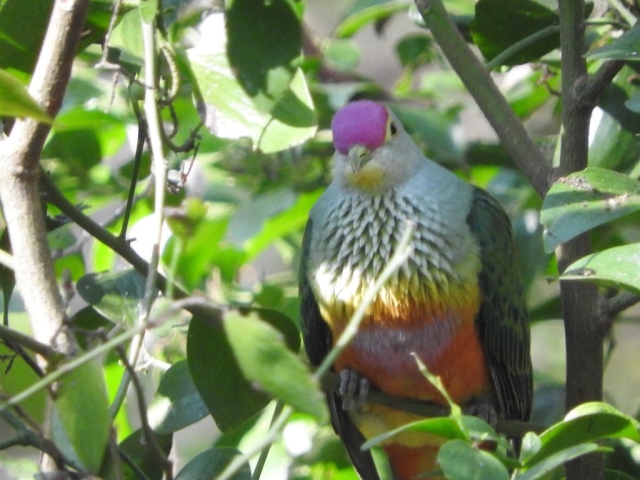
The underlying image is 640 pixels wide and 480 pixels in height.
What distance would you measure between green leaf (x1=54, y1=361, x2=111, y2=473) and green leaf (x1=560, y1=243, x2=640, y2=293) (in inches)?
26.0

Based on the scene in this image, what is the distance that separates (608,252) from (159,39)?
839 mm

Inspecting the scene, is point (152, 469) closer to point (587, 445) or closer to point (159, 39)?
point (159, 39)

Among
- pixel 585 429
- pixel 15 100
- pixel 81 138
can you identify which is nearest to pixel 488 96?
pixel 585 429

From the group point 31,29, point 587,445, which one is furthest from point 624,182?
point 31,29

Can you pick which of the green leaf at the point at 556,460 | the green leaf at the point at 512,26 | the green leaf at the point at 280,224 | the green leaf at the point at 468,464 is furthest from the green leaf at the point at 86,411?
the green leaf at the point at 280,224

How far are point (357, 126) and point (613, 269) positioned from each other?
935mm

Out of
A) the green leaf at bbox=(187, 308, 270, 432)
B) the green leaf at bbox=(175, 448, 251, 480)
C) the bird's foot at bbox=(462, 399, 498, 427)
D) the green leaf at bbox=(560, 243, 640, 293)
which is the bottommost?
the bird's foot at bbox=(462, 399, 498, 427)

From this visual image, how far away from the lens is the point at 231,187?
Answer: 2867mm

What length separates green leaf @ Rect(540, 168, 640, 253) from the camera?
1.49 m

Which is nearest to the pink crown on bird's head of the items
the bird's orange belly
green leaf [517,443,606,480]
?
the bird's orange belly

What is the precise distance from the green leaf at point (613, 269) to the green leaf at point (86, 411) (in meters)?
0.66

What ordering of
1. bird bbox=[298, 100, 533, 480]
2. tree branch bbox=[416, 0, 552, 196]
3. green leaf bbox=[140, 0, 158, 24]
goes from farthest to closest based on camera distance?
bird bbox=[298, 100, 533, 480]
tree branch bbox=[416, 0, 552, 196]
green leaf bbox=[140, 0, 158, 24]

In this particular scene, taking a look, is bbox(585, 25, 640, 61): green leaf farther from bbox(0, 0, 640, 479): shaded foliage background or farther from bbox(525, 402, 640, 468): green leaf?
bbox(525, 402, 640, 468): green leaf

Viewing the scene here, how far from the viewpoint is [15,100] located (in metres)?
1.15
